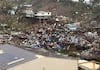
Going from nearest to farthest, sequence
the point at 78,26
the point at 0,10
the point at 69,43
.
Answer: the point at 69,43
the point at 78,26
the point at 0,10

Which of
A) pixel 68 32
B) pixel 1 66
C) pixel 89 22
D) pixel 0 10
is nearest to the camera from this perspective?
pixel 1 66

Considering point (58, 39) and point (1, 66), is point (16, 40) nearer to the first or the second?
point (58, 39)

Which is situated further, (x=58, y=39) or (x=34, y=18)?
(x=34, y=18)

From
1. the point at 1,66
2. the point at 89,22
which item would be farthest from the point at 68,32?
the point at 1,66

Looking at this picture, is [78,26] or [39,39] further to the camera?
[78,26]

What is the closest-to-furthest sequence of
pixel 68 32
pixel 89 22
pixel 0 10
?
pixel 68 32 < pixel 89 22 < pixel 0 10

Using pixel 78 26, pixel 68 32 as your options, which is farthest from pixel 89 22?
pixel 68 32

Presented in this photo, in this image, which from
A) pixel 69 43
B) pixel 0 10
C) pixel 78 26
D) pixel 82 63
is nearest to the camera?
pixel 82 63

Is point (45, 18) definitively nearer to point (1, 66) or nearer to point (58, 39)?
point (58, 39)

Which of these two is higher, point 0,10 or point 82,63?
point 0,10
